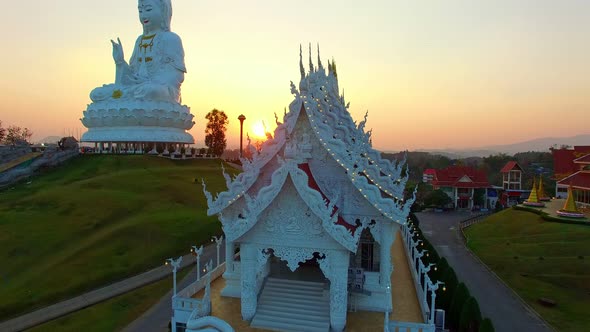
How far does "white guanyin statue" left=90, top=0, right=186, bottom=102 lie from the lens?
147 feet

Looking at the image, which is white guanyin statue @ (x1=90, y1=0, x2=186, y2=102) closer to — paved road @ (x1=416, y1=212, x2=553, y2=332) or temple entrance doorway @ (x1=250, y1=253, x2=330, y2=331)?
paved road @ (x1=416, y1=212, x2=553, y2=332)

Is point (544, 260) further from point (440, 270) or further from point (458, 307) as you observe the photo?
point (458, 307)

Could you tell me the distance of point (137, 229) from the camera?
25.0 meters

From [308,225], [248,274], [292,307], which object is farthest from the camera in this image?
[292,307]

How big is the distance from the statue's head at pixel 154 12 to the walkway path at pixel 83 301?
37.3m

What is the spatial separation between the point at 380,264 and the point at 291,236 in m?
3.96

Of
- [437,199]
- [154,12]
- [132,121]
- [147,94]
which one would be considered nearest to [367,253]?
[132,121]

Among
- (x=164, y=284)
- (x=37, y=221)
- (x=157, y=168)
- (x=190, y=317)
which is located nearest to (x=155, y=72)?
(x=157, y=168)

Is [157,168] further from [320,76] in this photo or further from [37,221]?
[320,76]

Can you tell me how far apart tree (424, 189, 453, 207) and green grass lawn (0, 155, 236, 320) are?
2888 centimetres

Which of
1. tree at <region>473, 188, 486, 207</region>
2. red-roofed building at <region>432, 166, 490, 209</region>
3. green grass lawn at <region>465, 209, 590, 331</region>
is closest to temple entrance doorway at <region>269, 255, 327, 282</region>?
green grass lawn at <region>465, 209, 590, 331</region>

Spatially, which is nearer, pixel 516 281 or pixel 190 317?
pixel 190 317

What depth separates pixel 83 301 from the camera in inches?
697

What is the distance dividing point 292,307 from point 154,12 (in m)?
46.0
